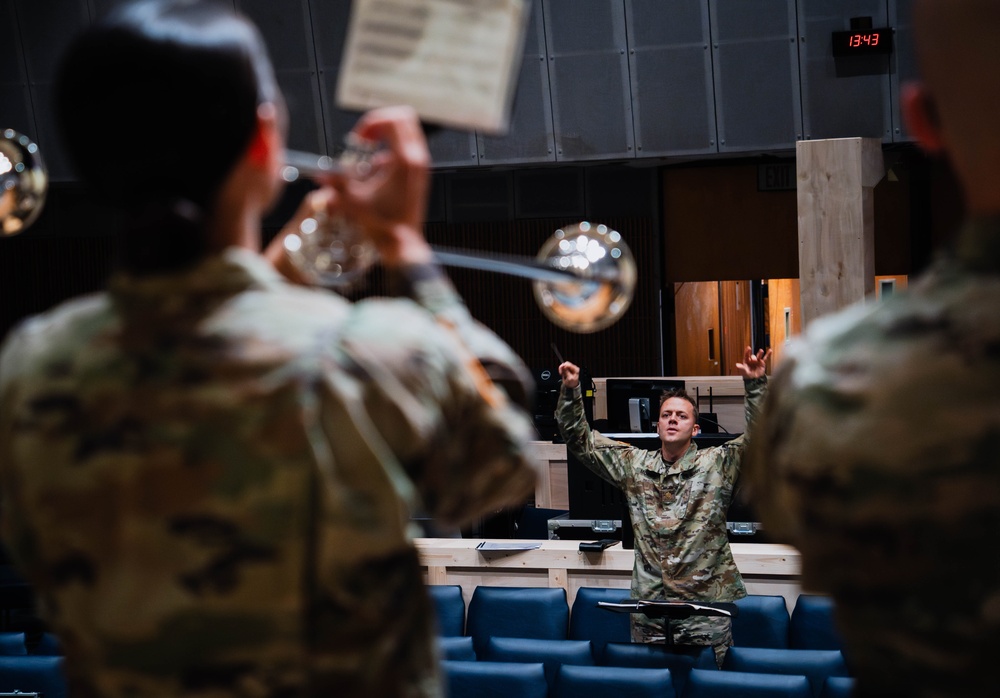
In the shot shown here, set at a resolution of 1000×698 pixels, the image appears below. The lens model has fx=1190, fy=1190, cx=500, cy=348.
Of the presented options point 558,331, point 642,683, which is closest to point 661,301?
point 558,331

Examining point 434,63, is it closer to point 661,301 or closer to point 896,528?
point 896,528

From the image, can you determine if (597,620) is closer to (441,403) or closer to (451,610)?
(451,610)

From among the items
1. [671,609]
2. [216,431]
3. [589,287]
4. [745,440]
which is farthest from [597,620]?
[216,431]

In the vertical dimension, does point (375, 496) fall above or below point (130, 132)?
below

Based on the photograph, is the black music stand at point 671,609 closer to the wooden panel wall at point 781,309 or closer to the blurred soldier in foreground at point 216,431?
A: the blurred soldier in foreground at point 216,431

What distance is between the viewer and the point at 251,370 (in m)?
1.08

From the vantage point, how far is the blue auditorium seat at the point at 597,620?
18.2ft

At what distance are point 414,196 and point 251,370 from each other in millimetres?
271

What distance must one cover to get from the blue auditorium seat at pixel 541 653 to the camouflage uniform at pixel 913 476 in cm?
360

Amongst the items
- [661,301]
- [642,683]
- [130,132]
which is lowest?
[642,683]

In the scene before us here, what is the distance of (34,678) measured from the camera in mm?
4363

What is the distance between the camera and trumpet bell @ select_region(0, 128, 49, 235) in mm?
2971

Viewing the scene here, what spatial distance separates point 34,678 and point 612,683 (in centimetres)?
212

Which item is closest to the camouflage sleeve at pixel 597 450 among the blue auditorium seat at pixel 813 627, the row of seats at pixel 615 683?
the blue auditorium seat at pixel 813 627
